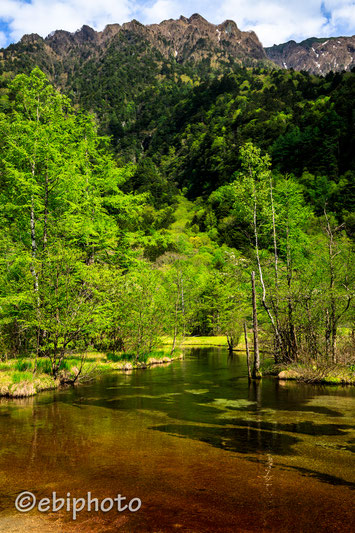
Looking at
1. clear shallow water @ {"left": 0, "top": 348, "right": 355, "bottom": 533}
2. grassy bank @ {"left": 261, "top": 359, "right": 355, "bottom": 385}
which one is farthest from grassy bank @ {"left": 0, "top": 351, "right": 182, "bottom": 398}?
grassy bank @ {"left": 261, "top": 359, "right": 355, "bottom": 385}

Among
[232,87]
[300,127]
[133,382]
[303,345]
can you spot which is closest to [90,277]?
[133,382]

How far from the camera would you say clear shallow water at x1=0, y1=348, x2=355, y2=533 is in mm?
6156

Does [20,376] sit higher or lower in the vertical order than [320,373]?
higher

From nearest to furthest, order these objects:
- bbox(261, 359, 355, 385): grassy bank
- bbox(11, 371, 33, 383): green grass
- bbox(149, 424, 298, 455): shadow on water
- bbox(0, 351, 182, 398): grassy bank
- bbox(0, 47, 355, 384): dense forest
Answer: bbox(149, 424, 298, 455): shadow on water
bbox(0, 351, 182, 398): grassy bank
bbox(11, 371, 33, 383): green grass
bbox(0, 47, 355, 384): dense forest
bbox(261, 359, 355, 385): grassy bank

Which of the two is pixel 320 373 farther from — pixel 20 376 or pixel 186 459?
pixel 20 376

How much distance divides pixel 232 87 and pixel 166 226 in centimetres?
10491

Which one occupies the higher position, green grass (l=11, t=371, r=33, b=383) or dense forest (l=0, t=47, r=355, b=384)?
dense forest (l=0, t=47, r=355, b=384)

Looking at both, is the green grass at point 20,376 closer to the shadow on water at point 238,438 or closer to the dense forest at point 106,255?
the dense forest at point 106,255

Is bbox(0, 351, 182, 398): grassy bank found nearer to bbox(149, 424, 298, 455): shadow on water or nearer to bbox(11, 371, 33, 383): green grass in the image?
bbox(11, 371, 33, 383): green grass

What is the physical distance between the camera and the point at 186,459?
29.3 ft

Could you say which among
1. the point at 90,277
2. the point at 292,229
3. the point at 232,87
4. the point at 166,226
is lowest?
the point at 90,277

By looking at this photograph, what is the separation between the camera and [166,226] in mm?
122500

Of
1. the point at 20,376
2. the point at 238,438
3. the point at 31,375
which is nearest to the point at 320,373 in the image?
the point at 238,438

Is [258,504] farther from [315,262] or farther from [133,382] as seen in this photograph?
[315,262]
